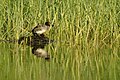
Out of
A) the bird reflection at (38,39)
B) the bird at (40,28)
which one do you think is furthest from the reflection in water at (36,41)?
the bird at (40,28)

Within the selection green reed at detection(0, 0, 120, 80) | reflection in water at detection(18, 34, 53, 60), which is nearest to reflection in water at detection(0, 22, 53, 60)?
reflection in water at detection(18, 34, 53, 60)

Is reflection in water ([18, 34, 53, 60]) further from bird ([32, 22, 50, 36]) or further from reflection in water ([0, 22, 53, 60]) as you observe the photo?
bird ([32, 22, 50, 36])

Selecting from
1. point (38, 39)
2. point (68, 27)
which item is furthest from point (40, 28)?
point (68, 27)

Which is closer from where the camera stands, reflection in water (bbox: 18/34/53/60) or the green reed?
the green reed

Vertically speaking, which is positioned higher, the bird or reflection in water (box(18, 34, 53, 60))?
the bird

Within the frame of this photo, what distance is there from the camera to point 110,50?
24.7ft

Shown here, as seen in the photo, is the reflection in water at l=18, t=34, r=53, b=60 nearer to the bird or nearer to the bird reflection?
the bird reflection

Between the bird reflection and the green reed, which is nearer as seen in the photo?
the green reed

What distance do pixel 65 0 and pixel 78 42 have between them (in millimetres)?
842

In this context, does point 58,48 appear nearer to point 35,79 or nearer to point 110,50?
point 110,50

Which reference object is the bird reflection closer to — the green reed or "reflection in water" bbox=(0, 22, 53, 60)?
"reflection in water" bbox=(0, 22, 53, 60)

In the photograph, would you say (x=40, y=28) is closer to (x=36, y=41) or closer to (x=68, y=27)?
(x=36, y=41)

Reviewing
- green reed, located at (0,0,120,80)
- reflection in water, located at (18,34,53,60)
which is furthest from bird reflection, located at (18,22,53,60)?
green reed, located at (0,0,120,80)

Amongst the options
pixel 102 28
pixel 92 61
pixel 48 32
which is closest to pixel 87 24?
pixel 102 28
